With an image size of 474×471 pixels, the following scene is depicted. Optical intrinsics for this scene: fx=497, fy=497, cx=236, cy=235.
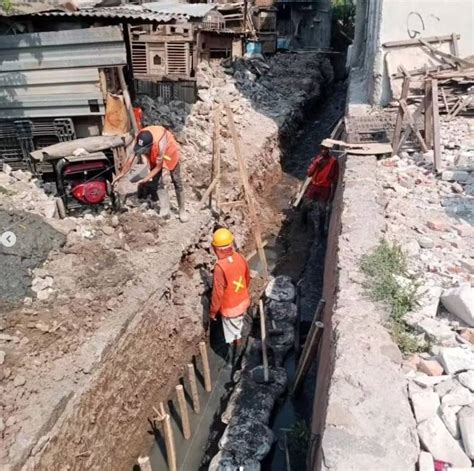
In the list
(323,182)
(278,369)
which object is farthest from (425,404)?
(323,182)

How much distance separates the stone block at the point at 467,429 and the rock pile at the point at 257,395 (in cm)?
285

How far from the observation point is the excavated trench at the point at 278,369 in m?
5.92

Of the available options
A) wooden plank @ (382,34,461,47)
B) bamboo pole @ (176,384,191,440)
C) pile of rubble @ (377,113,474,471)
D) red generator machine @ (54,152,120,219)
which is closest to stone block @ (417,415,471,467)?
pile of rubble @ (377,113,474,471)

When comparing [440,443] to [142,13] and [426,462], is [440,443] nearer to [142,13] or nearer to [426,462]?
[426,462]

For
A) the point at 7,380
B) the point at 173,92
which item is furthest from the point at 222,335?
the point at 173,92

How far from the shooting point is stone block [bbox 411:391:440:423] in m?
3.46

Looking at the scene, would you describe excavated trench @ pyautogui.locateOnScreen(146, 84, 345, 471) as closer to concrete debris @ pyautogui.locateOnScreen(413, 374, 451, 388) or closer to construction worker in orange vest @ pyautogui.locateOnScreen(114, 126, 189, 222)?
construction worker in orange vest @ pyautogui.locateOnScreen(114, 126, 189, 222)

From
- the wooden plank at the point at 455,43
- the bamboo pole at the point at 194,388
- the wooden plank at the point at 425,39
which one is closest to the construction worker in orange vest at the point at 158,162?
the bamboo pole at the point at 194,388

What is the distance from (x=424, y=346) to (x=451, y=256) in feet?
5.37

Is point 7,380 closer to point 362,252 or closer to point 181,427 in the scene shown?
point 181,427

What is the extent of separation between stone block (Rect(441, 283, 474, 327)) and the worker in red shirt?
5155 millimetres

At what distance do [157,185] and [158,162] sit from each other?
639mm

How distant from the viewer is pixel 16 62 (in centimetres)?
813

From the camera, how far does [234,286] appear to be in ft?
21.7
